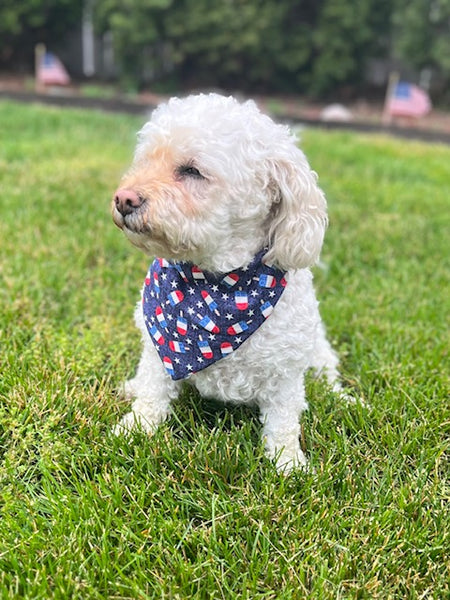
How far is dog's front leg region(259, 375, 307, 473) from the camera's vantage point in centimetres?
228

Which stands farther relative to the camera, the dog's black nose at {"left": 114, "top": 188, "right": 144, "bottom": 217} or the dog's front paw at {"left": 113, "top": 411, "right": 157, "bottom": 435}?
the dog's front paw at {"left": 113, "top": 411, "right": 157, "bottom": 435}

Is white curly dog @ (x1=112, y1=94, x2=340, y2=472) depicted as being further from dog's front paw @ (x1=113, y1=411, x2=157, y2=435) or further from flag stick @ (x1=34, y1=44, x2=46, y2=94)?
flag stick @ (x1=34, y1=44, x2=46, y2=94)

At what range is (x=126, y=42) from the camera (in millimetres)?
12125

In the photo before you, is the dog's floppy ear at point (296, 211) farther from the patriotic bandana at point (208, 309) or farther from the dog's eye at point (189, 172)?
the dog's eye at point (189, 172)

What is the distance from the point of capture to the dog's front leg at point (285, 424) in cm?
228

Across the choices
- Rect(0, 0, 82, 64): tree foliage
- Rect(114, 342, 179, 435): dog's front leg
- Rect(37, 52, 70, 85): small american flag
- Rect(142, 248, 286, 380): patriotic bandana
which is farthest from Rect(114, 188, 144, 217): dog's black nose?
Rect(0, 0, 82, 64): tree foliage

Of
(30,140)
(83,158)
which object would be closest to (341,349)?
(83,158)

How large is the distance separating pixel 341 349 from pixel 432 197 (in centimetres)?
327

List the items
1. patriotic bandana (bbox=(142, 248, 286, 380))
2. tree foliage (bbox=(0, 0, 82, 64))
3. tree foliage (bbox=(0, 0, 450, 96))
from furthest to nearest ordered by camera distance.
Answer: tree foliage (bbox=(0, 0, 82, 64)), tree foliage (bbox=(0, 0, 450, 96)), patriotic bandana (bbox=(142, 248, 286, 380))

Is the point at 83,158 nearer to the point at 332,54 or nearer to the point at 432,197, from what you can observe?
the point at 432,197

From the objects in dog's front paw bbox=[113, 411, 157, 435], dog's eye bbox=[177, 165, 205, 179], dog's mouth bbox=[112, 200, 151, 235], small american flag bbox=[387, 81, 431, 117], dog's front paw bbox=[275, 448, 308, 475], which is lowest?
dog's front paw bbox=[275, 448, 308, 475]

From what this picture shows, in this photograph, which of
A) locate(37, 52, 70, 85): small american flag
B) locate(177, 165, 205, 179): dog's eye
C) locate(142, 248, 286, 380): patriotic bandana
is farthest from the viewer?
locate(37, 52, 70, 85): small american flag

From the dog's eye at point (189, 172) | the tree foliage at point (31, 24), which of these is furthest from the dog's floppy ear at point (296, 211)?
the tree foliage at point (31, 24)

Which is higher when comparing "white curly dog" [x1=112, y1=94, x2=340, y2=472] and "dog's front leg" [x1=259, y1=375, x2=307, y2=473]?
"white curly dog" [x1=112, y1=94, x2=340, y2=472]
